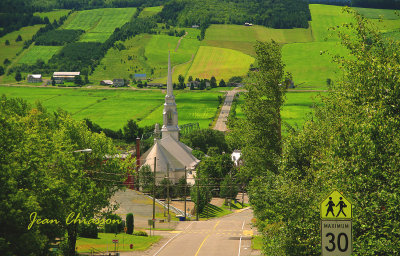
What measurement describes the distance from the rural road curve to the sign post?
124ft

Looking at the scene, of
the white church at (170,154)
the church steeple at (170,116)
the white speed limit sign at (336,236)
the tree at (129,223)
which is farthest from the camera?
the church steeple at (170,116)

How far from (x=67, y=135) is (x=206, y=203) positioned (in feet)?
142

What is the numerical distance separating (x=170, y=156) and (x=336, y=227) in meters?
106

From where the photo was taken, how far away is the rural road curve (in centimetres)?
6203

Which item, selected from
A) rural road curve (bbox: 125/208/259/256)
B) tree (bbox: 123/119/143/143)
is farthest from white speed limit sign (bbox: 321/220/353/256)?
tree (bbox: 123/119/143/143)

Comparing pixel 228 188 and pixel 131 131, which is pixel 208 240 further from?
pixel 131 131

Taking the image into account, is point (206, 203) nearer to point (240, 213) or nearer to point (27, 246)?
point (240, 213)

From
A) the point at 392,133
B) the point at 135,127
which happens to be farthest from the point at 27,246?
the point at 135,127

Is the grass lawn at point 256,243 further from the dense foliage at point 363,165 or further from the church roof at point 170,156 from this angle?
the church roof at point 170,156

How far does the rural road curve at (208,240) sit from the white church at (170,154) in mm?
28674

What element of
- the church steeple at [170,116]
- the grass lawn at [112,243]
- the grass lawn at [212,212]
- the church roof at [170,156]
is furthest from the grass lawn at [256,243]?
the church steeple at [170,116]

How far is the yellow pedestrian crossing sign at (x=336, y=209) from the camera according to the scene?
2283 centimetres

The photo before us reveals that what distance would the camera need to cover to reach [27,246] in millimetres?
41938

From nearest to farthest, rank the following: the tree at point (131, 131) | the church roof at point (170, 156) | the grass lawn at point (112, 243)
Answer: the grass lawn at point (112, 243)
the church roof at point (170, 156)
the tree at point (131, 131)
